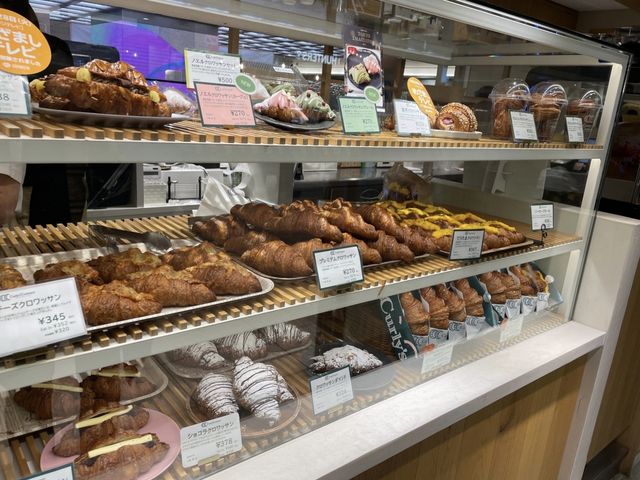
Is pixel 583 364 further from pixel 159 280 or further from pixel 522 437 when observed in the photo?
pixel 159 280

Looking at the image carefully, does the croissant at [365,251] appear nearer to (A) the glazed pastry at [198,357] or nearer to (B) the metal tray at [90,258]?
(B) the metal tray at [90,258]

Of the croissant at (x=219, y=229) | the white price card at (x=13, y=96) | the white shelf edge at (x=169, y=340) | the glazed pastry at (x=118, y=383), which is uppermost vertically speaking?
the white price card at (x=13, y=96)

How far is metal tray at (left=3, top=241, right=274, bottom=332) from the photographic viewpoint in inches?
38.3

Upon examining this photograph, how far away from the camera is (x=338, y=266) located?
Answer: 1.28m

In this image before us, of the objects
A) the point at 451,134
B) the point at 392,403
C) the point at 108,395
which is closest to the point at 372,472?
the point at 392,403

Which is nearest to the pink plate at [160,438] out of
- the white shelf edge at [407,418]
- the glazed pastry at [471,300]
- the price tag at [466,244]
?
the white shelf edge at [407,418]

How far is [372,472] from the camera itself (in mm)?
1410

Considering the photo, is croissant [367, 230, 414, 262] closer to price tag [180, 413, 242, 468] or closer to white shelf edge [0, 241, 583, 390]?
white shelf edge [0, 241, 583, 390]

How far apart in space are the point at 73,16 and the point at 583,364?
2.23 m

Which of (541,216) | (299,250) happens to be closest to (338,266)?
(299,250)

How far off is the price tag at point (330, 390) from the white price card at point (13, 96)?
896mm

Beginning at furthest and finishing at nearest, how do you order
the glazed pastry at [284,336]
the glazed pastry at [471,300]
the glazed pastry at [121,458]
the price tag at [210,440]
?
the glazed pastry at [471,300]
the glazed pastry at [284,336]
the price tag at [210,440]
the glazed pastry at [121,458]

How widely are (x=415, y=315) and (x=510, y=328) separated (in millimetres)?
514

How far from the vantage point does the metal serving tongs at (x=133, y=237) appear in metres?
1.34
